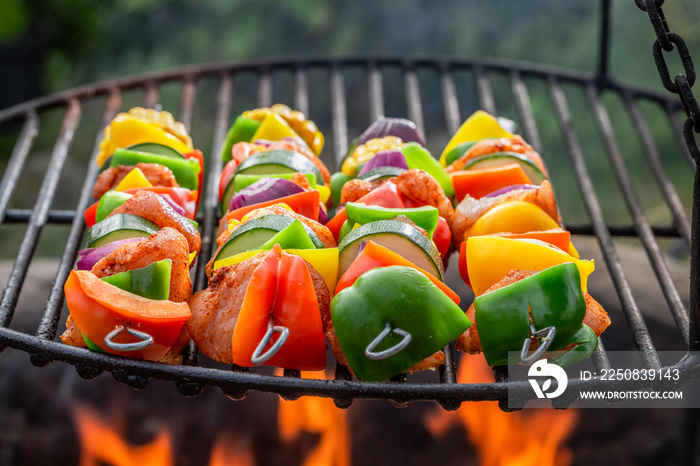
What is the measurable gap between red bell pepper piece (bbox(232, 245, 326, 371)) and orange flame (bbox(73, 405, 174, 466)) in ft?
4.67

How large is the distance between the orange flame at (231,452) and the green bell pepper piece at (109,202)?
4.05 feet

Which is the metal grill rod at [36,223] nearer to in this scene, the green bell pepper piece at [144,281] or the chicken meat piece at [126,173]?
the chicken meat piece at [126,173]

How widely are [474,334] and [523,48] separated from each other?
450 centimetres

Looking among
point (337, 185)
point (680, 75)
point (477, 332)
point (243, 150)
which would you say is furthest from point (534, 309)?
point (243, 150)

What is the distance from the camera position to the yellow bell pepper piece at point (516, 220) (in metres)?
1.80

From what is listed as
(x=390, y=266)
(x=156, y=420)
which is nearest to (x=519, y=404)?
(x=390, y=266)

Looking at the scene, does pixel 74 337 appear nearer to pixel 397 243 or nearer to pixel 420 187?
pixel 397 243

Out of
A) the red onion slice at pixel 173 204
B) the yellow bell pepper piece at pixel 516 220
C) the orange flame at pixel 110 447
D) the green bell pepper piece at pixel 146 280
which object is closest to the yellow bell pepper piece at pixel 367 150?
the yellow bell pepper piece at pixel 516 220

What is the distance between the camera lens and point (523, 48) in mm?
5496

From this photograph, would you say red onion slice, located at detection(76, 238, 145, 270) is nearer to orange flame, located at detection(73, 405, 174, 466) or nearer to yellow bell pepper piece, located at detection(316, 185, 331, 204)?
yellow bell pepper piece, located at detection(316, 185, 331, 204)

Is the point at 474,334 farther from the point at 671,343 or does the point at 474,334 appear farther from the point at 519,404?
the point at 671,343

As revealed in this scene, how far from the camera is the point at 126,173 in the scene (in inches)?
79.9

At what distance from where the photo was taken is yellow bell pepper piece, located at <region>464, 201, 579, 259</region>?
1805 mm

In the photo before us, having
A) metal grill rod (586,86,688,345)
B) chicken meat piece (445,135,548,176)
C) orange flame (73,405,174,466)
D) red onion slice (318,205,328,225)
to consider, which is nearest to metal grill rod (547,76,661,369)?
metal grill rod (586,86,688,345)
